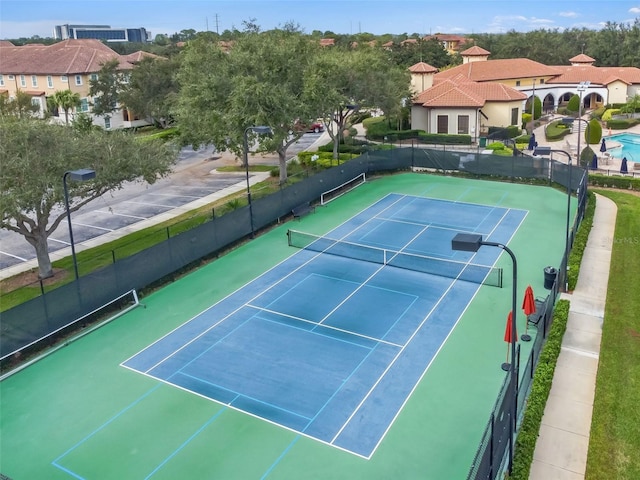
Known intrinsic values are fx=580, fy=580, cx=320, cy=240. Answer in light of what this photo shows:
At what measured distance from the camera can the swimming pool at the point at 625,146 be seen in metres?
42.8

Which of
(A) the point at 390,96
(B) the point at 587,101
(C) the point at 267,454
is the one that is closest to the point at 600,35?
(B) the point at 587,101

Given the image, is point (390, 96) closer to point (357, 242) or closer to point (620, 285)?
point (357, 242)

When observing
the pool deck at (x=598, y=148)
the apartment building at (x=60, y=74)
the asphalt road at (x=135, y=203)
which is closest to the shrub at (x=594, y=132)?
the pool deck at (x=598, y=148)

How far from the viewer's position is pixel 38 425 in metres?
13.4

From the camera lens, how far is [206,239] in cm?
2272

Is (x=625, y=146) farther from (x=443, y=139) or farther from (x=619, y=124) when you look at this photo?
(x=443, y=139)

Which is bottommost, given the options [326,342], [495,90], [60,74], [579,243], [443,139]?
[326,342]

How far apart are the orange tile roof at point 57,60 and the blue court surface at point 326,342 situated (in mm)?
48201

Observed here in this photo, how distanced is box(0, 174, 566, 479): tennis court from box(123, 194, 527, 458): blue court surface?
0.17 ft

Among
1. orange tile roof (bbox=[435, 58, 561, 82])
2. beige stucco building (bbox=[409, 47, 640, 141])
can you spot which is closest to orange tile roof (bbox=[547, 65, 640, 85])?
beige stucco building (bbox=[409, 47, 640, 141])

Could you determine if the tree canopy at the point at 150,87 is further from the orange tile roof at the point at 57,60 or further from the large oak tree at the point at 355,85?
the large oak tree at the point at 355,85

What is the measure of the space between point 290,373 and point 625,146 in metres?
41.2

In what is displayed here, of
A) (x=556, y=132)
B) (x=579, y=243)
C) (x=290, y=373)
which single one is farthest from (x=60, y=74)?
(x=290, y=373)

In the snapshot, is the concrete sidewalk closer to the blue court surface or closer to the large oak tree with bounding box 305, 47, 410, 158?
the blue court surface
